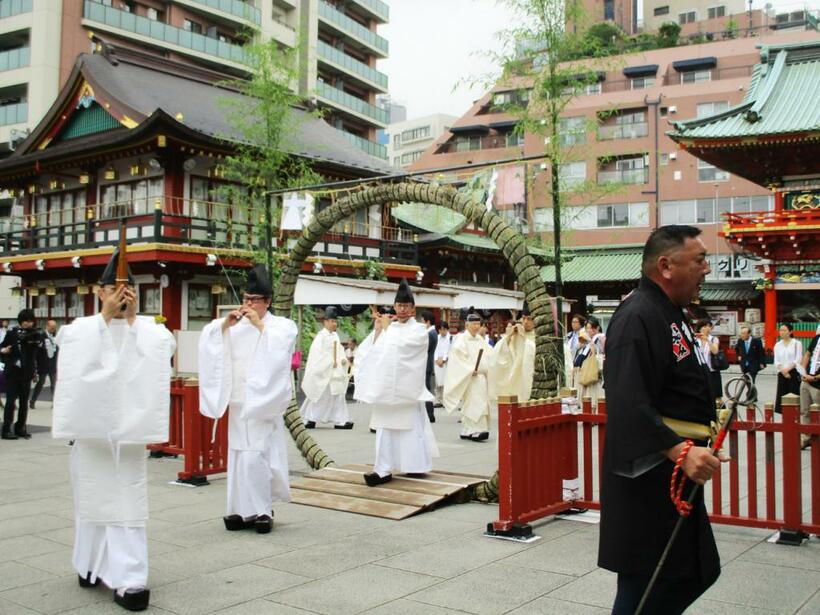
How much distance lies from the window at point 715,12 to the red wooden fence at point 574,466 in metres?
57.3

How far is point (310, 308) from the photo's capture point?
22.8 metres

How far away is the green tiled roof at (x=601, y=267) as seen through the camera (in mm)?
36656

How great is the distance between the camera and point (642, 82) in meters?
42.2

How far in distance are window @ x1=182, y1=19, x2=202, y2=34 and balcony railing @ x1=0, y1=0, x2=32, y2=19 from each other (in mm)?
6695

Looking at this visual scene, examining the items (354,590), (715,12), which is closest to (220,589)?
Answer: (354,590)

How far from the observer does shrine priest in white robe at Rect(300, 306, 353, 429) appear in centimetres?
1315

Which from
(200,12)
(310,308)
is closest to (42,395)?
(310,308)

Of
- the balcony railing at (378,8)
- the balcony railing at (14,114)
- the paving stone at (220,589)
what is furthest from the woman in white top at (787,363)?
the balcony railing at (378,8)

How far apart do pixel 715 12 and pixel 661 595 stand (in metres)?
61.1

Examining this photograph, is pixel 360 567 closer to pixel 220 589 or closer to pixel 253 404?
pixel 220 589

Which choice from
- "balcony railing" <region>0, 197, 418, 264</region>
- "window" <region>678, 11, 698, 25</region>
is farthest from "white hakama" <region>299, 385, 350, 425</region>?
"window" <region>678, 11, 698, 25</region>

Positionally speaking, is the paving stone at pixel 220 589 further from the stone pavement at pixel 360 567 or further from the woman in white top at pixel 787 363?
the woman in white top at pixel 787 363

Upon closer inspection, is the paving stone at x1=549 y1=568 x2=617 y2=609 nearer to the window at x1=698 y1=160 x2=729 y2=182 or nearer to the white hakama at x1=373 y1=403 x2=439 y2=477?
the white hakama at x1=373 y1=403 x2=439 y2=477

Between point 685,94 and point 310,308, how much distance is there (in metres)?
26.3
